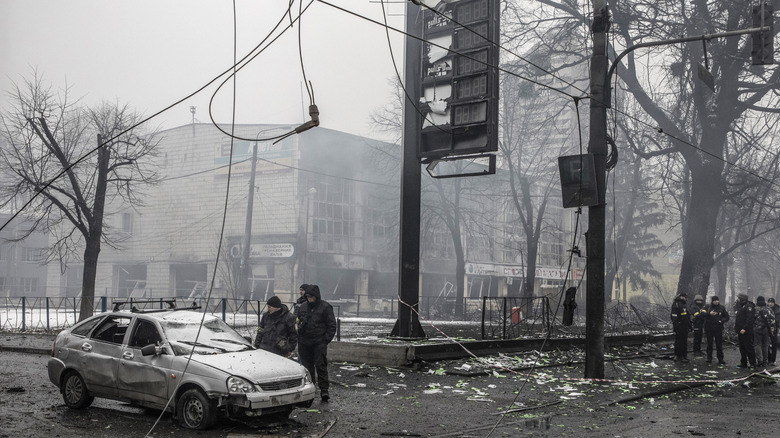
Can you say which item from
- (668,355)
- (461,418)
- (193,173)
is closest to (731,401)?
(461,418)

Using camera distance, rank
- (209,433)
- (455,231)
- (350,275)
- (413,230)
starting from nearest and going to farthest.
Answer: (209,433), (413,230), (455,231), (350,275)

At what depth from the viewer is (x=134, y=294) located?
54938mm

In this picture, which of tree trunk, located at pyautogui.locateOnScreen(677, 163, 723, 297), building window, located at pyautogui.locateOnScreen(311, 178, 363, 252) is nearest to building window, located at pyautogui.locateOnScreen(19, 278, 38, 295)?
building window, located at pyautogui.locateOnScreen(311, 178, 363, 252)

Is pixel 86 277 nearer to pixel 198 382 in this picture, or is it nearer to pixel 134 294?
pixel 198 382

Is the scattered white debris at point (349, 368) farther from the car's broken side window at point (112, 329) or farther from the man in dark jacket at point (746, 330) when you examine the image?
the man in dark jacket at point (746, 330)

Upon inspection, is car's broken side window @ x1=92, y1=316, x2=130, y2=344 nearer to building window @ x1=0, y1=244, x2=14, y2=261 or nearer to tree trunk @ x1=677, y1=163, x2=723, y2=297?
tree trunk @ x1=677, y1=163, x2=723, y2=297

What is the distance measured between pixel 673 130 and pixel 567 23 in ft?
18.4

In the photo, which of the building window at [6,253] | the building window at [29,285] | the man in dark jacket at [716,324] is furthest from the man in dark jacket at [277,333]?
the building window at [6,253]

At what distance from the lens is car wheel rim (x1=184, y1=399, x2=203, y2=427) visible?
28.5 ft

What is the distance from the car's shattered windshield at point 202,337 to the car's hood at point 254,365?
0.23 metres

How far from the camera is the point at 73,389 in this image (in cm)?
1001

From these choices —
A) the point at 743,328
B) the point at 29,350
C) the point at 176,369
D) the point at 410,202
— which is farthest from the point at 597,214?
the point at 29,350

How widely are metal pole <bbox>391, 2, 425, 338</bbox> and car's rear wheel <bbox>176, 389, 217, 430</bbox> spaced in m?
9.15

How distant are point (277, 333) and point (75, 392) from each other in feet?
9.52
